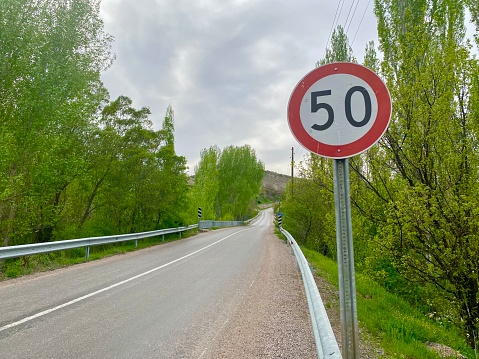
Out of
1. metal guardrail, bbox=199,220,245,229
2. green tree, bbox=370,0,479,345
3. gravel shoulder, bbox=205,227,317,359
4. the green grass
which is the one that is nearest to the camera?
gravel shoulder, bbox=205,227,317,359

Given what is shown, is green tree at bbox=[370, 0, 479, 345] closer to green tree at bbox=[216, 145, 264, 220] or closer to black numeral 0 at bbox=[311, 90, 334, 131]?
black numeral 0 at bbox=[311, 90, 334, 131]

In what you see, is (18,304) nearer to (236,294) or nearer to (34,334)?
(34,334)

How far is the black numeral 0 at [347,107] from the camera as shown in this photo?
7.59 feet

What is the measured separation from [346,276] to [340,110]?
1235mm

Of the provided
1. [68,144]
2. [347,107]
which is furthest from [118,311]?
[68,144]

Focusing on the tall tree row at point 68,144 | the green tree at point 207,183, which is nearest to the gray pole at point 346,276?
the tall tree row at point 68,144

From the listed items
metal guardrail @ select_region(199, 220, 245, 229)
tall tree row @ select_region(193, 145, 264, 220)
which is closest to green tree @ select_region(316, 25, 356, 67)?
metal guardrail @ select_region(199, 220, 245, 229)

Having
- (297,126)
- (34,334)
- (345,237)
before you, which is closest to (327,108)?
(297,126)

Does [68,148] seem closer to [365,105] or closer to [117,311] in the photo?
[117,311]

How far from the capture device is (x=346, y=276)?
2.19 meters

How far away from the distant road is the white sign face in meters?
2.83

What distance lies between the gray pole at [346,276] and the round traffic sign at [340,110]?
0.76 feet

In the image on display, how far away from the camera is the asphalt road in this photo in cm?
361

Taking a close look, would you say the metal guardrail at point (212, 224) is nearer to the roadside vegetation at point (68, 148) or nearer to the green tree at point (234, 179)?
the green tree at point (234, 179)
